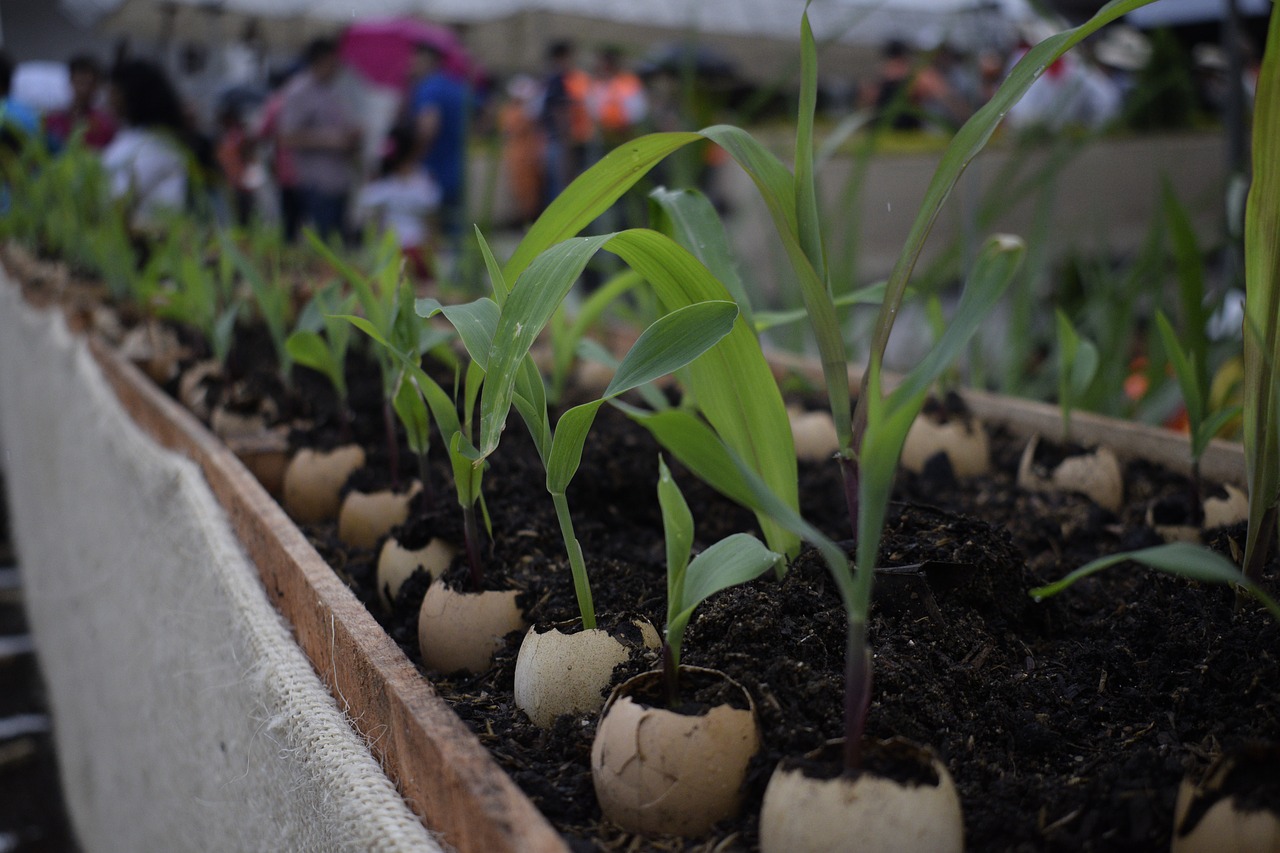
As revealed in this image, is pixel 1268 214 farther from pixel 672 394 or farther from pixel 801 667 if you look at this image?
pixel 672 394

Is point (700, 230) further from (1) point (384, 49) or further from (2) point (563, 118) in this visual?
(1) point (384, 49)

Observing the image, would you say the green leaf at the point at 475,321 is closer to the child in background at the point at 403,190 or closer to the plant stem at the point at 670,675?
the plant stem at the point at 670,675

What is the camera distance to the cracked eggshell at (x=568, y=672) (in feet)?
1.82

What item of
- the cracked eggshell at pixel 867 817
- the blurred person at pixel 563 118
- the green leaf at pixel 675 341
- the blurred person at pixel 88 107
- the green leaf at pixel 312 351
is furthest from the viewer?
the blurred person at pixel 88 107

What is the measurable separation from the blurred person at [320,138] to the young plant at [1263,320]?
10.6 feet

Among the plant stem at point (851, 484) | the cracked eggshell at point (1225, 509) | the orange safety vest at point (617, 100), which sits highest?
the orange safety vest at point (617, 100)

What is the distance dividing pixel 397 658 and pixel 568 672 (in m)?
0.10

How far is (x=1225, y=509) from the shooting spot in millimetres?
799

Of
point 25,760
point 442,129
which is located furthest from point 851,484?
point 442,129

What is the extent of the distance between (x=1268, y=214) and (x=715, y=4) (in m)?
5.45

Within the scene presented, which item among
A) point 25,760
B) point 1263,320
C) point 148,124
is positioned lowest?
point 25,760

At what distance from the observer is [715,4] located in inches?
218

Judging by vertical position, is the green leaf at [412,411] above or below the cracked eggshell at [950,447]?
above

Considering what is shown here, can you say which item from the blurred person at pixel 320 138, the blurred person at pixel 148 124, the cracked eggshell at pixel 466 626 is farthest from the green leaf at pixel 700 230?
the blurred person at pixel 320 138
